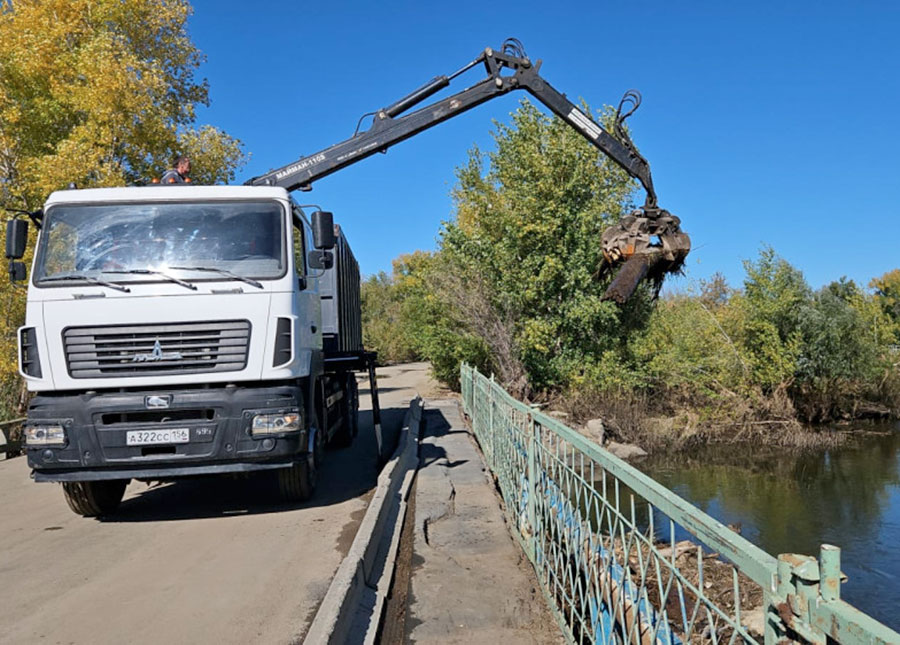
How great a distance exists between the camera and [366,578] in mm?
4520

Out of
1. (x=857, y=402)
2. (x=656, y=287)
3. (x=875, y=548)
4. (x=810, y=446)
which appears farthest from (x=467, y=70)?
(x=857, y=402)

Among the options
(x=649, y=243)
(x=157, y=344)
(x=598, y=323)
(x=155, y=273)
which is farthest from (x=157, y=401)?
(x=598, y=323)

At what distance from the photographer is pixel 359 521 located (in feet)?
19.9

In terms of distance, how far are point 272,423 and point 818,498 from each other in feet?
38.2

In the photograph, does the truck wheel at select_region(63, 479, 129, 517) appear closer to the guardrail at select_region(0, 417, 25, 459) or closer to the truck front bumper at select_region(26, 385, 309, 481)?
the truck front bumper at select_region(26, 385, 309, 481)

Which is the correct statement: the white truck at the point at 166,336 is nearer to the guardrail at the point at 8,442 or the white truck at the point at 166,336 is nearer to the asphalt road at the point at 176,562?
the asphalt road at the point at 176,562

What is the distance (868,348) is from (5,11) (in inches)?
944

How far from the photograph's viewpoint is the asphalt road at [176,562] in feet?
12.9

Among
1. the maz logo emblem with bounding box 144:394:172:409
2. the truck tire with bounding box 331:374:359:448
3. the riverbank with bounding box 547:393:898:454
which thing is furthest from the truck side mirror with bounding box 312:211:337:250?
the riverbank with bounding box 547:393:898:454

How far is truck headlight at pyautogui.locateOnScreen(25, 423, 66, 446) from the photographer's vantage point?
5457 mm

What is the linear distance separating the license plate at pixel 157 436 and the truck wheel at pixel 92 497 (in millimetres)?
1052

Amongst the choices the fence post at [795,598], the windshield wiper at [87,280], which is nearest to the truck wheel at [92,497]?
the windshield wiper at [87,280]

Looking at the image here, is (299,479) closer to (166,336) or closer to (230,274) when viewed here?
(166,336)

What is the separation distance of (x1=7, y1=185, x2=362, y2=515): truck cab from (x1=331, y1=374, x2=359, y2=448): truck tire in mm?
4114
